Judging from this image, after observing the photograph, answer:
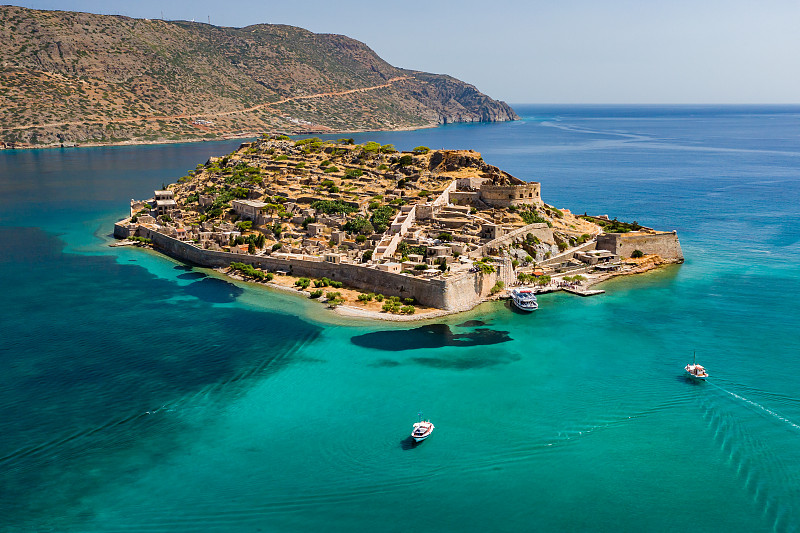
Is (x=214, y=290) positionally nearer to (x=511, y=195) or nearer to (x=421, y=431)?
(x=421, y=431)

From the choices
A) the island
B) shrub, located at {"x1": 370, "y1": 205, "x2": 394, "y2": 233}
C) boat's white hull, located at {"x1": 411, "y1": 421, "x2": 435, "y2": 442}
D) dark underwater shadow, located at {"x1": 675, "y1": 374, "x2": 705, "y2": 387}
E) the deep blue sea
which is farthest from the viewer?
shrub, located at {"x1": 370, "y1": 205, "x2": 394, "y2": 233}

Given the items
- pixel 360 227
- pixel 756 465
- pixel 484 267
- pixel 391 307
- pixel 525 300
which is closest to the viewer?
pixel 756 465

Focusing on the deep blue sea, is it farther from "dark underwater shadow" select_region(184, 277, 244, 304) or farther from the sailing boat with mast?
the sailing boat with mast

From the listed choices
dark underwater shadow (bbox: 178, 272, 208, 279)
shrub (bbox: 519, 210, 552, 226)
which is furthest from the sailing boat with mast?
dark underwater shadow (bbox: 178, 272, 208, 279)

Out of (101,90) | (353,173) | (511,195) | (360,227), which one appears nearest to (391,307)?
(360,227)

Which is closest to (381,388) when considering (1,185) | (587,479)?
(587,479)

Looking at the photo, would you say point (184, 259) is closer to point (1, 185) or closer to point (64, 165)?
point (1, 185)
